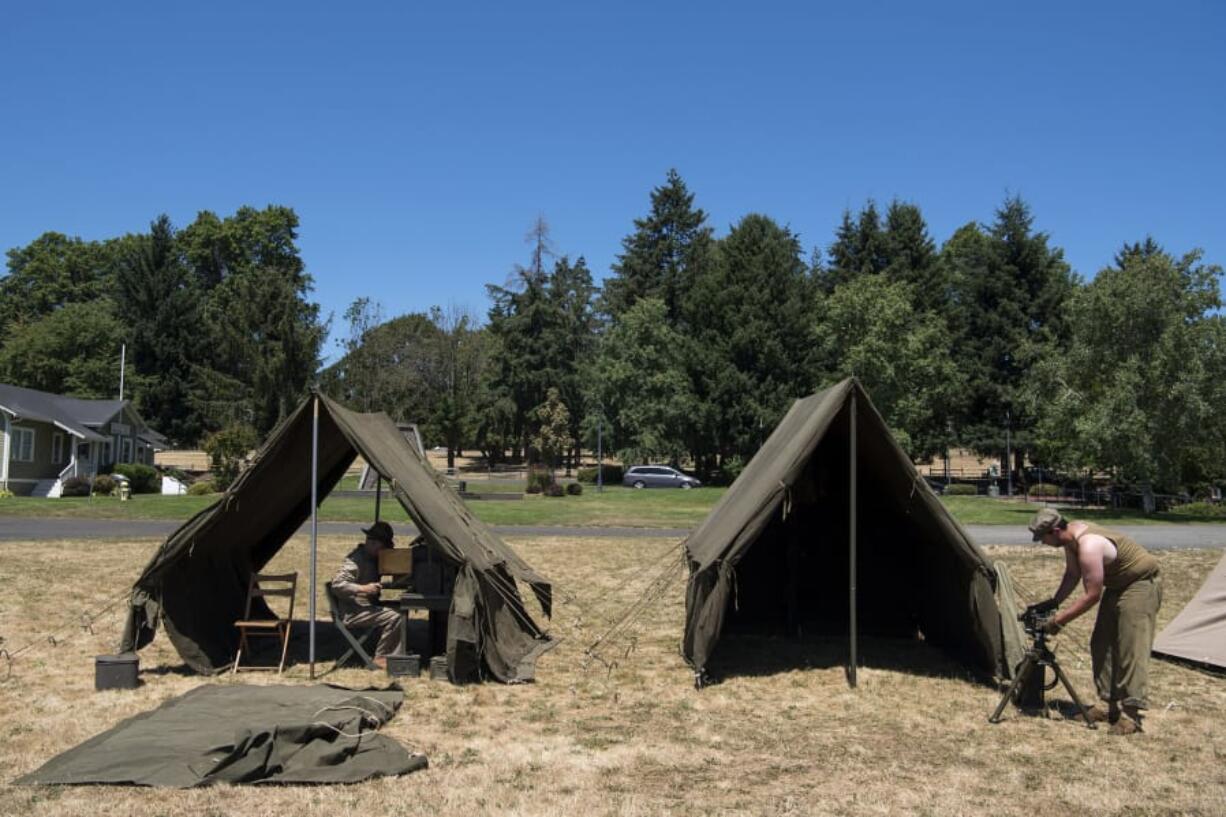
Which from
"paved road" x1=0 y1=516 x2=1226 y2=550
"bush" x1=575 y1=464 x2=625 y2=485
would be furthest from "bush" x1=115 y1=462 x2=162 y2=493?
"bush" x1=575 y1=464 x2=625 y2=485

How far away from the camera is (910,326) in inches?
1956

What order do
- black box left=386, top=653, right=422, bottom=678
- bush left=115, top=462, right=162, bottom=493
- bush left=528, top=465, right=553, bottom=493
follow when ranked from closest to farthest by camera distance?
black box left=386, top=653, right=422, bottom=678 → bush left=115, top=462, right=162, bottom=493 → bush left=528, top=465, right=553, bottom=493

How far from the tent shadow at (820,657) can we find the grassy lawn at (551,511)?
14.9 metres

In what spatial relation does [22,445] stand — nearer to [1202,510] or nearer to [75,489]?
[75,489]

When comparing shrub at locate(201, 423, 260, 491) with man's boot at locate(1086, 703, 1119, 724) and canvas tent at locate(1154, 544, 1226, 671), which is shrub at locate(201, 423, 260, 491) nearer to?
canvas tent at locate(1154, 544, 1226, 671)

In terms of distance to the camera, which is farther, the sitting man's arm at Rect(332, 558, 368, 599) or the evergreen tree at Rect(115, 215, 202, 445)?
the evergreen tree at Rect(115, 215, 202, 445)

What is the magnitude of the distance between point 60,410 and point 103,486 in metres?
9.02

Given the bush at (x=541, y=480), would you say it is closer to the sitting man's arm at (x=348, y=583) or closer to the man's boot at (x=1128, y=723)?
the sitting man's arm at (x=348, y=583)

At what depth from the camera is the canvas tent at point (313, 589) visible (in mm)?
9211

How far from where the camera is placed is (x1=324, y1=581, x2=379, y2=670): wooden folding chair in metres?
9.52

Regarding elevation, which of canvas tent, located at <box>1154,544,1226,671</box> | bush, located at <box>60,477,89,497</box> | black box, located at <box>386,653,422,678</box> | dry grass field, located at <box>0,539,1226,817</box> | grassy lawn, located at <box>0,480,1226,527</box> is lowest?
dry grass field, located at <box>0,539,1226,817</box>

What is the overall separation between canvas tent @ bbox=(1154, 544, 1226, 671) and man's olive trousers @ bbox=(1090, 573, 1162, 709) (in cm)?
310

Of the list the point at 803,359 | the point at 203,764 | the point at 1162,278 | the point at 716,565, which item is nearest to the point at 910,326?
the point at 803,359

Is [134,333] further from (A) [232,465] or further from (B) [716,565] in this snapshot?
(B) [716,565]
